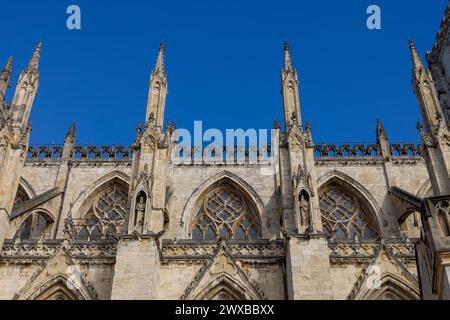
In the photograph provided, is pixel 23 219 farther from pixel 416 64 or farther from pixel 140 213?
pixel 416 64

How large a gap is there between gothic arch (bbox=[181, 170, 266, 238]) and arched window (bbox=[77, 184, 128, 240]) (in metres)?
2.41

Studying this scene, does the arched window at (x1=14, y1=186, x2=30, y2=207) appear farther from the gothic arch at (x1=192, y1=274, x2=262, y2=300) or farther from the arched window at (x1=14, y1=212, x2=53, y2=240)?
the gothic arch at (x1=192, y1=274, x2=262, y2=300)

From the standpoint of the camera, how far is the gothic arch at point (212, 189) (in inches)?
730

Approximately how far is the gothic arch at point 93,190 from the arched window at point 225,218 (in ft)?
11.0

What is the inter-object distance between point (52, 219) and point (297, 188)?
9554 millimetres

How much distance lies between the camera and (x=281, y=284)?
12.9 metres

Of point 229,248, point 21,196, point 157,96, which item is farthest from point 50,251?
point 21,196

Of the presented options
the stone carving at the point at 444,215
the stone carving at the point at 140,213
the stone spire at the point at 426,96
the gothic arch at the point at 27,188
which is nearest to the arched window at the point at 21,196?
the gothic arch at the point at 27,188

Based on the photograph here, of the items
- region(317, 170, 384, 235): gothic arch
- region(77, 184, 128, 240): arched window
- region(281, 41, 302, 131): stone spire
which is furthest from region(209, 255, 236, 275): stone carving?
region(317, 170, 384, 235): gothic arch

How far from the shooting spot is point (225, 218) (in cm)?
1895

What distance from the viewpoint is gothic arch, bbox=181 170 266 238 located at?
60.8ft

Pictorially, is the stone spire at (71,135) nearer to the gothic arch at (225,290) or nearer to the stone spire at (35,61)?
the stone spire at (35,61)

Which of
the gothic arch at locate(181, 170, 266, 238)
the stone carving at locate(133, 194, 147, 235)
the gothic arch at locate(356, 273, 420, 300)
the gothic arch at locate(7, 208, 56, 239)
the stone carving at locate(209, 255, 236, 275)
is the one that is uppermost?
the gothic arch at locate(181, 170, 266, 238)

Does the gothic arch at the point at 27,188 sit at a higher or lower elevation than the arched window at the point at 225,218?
higher
